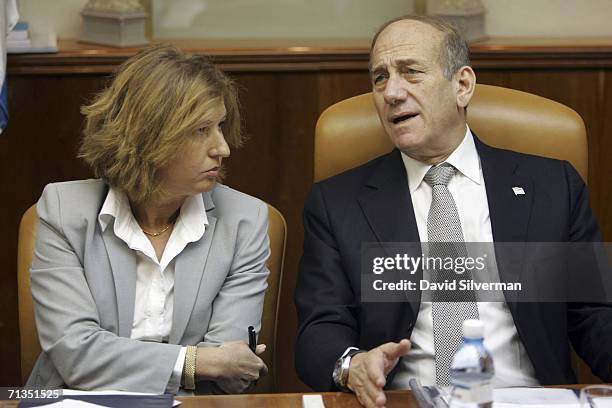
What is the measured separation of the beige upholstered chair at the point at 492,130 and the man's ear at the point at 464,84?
0.17m

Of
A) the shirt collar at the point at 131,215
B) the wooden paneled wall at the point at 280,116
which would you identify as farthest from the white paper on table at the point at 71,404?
the wooden paneled wall at the point at 280,116

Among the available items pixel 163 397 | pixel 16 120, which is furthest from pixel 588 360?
pixel 16 120

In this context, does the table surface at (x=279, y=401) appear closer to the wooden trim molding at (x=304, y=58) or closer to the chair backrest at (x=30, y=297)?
the chair backrest at (x=30, y=297)

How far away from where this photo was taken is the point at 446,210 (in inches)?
111

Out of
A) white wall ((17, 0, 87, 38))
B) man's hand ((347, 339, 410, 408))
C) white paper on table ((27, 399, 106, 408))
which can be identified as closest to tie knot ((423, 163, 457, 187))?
man's hand ((347, 339, 410, 408))

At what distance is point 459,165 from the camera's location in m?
2.91

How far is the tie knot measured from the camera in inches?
113

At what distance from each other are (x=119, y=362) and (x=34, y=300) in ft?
1.09

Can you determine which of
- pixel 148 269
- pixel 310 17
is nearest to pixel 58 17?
pixel 310 17

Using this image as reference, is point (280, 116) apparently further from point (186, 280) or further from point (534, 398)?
point (534, 398)

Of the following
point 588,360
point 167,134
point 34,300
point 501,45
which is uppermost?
point 501,45

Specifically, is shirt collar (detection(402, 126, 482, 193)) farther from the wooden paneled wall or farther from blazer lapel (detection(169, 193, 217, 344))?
the wooden paneled wall

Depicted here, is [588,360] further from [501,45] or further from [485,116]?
[501,45]

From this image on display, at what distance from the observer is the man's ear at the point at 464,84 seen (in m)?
2.95
